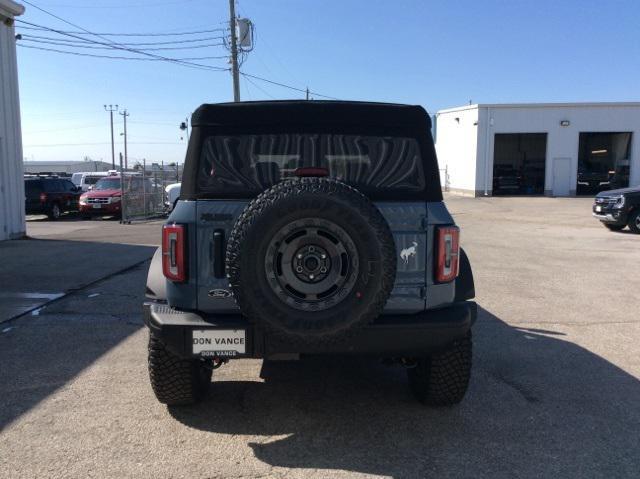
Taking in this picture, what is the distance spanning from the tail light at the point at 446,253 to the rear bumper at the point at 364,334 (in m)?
0.25

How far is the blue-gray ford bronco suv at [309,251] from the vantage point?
10.2 ft

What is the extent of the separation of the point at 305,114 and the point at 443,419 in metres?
2.26

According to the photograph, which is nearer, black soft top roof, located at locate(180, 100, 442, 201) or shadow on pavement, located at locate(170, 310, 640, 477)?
shadow on pavement, located at locate(170, 310, 640, 477)

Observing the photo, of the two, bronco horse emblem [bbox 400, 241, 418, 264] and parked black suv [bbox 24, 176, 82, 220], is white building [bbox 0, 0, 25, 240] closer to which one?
parked black suv [bbox 24, 176, 82, 220]

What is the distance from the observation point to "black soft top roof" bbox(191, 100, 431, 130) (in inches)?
145

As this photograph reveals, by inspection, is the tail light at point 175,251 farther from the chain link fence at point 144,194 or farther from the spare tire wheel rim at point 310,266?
the chain link fence at point 144,194

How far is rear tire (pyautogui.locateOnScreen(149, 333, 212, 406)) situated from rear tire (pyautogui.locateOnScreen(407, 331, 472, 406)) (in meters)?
1.54

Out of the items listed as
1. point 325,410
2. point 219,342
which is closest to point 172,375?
point 219,342

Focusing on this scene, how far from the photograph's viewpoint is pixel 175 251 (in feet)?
11.4

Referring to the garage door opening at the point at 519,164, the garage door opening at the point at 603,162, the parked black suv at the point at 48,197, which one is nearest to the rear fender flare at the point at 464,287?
the parked black suv at the point at 48,197

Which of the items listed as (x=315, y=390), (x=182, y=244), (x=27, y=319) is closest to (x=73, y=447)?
(x=182, y=244)

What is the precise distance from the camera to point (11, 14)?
14.0 metres

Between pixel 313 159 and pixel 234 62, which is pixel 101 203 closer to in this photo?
→ pixel 234 62

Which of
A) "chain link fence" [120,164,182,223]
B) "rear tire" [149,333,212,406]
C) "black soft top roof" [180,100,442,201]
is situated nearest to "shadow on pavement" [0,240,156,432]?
"rear tire" [149,333,212,406]
